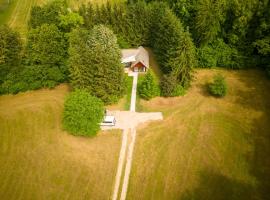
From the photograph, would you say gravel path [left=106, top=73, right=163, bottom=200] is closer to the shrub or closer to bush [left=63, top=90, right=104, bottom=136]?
bush [left=63, top=90, right=104, bottom=136]

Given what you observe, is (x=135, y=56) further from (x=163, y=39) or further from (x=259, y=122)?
(x=259, y=122)

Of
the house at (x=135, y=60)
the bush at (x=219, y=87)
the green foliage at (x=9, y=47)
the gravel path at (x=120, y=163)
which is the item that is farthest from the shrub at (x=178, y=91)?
the green foliage at (x=9, y=47)

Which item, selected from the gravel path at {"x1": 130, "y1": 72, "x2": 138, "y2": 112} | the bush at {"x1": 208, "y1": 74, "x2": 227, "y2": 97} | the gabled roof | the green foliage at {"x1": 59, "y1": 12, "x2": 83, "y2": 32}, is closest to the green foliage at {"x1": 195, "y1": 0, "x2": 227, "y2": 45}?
the bush at {"x1": 208, "y1": 74, "x2": 227, "y2": 97}

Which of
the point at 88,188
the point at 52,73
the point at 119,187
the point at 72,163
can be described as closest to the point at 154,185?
the point at 119,187

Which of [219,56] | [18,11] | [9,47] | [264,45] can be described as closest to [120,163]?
[219,56]

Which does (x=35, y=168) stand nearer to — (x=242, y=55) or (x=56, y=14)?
(x=56, y=14)

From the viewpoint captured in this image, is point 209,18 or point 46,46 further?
point 209,18
